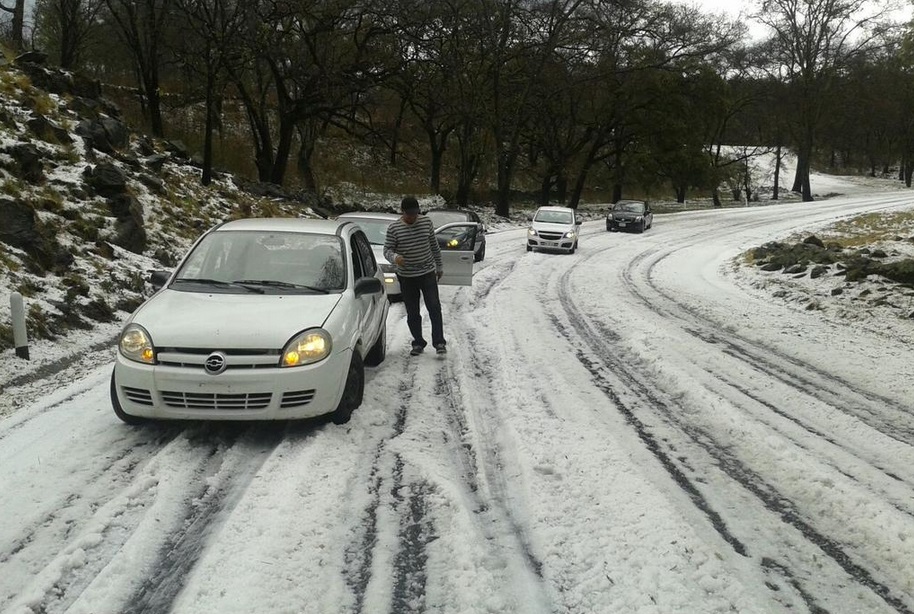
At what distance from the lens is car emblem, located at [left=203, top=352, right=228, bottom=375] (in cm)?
488

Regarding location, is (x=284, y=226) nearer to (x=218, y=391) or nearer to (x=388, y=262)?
(x=218, y=391)

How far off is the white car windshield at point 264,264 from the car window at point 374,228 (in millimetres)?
5652

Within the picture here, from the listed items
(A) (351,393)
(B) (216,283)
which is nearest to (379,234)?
(B) (216,283)

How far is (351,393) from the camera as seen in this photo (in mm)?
5625

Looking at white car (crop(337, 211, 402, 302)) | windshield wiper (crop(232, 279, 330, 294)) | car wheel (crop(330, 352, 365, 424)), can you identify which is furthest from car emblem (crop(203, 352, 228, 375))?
white car (crop(337, 211, 402, 302))

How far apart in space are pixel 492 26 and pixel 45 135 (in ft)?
71.1

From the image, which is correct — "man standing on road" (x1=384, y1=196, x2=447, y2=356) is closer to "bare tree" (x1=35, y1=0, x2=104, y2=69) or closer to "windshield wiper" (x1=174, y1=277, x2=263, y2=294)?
"windshield wiper" (x1=174, y1=277, x2=263, y2=294)

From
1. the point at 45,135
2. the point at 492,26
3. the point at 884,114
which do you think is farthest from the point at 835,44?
the point at 45,135

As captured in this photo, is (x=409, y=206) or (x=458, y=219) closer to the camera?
(x=409, y=206)

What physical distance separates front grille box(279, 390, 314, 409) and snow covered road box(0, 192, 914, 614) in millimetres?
314

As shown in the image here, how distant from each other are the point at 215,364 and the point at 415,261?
3327mm

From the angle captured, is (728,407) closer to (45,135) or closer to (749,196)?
(45,135)

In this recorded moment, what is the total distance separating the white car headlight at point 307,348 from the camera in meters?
5.04

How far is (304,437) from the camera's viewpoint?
17.3 feet
